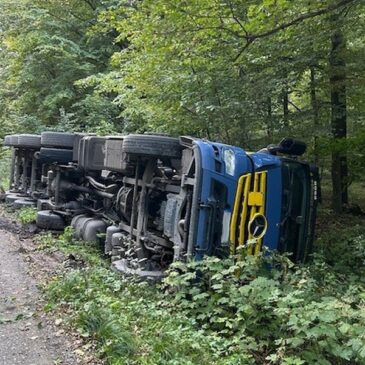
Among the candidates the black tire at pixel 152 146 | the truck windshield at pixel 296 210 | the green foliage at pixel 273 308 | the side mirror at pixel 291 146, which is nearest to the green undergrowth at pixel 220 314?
the green foliage at pixel 273 308

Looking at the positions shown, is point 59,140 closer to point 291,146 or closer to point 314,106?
point 291,146

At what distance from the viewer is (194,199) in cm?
522

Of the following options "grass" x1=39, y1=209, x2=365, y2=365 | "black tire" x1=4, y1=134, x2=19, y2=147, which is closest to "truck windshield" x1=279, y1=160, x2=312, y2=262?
"grass" x1=39, y1=209, x2=365, y2=365

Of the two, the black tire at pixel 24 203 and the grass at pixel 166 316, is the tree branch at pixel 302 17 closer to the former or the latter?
the grass at pixel 166 316

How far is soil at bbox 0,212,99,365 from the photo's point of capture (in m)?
3.91

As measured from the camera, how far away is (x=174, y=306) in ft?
16.1

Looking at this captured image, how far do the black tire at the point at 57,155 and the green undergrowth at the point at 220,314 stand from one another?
3.86m

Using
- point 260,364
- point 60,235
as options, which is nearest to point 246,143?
point 60,235

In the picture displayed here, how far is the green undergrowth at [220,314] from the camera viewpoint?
378cm

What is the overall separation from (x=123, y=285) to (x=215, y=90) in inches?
201

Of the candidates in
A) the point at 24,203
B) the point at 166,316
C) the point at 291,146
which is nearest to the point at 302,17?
the point at 291,146

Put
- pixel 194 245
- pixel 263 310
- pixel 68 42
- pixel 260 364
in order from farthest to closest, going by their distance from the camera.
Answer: pixel 68 42, pixel 194 245, pixel 263 310, pixel 260 364

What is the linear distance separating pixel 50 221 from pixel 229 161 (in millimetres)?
5037

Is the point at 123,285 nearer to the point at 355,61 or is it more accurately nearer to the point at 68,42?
the point at 355,61
